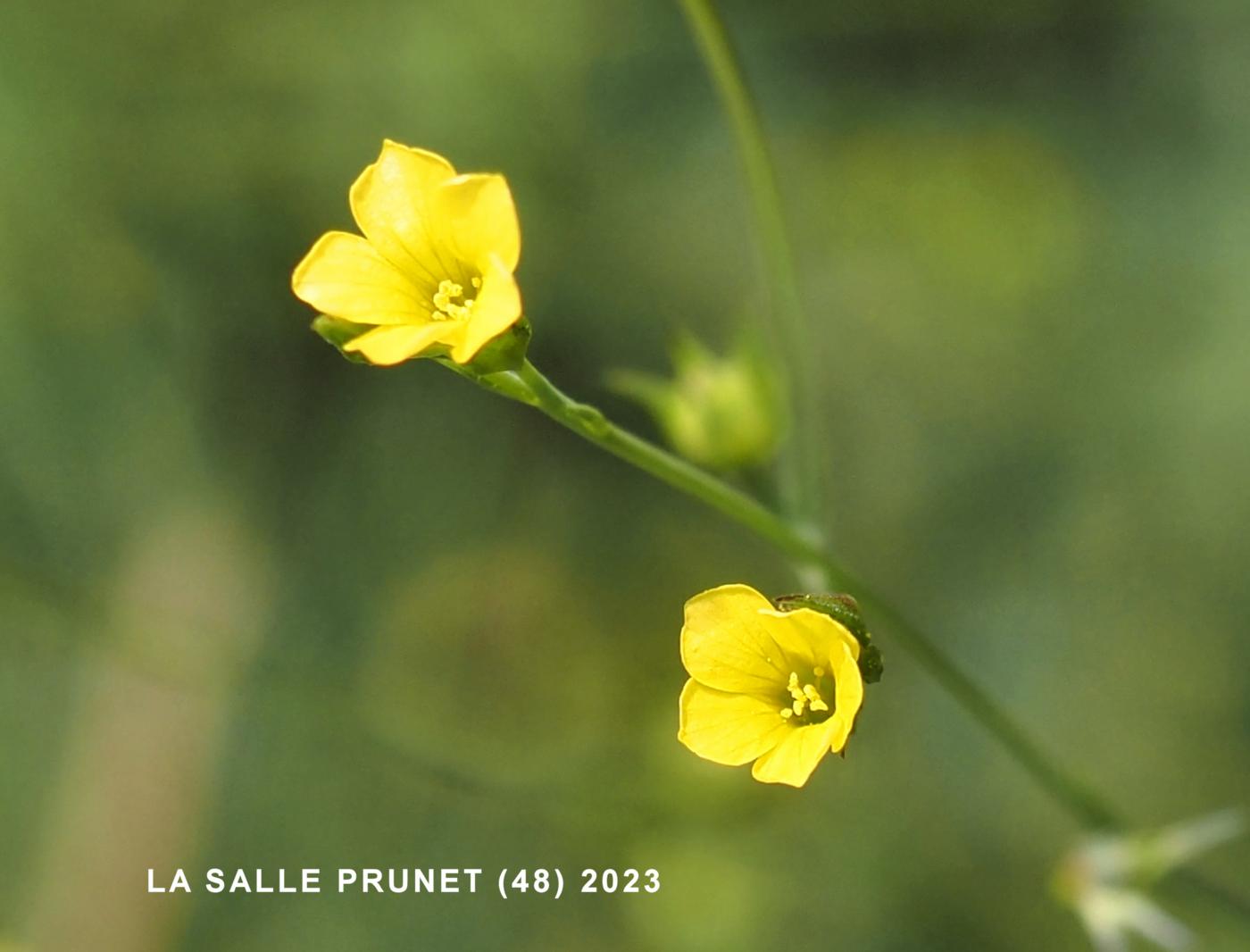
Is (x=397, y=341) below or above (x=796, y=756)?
above

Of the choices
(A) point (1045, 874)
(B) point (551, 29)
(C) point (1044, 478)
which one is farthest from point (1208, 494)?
(B) point (551, 29)

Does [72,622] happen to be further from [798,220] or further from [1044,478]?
[1044,478]

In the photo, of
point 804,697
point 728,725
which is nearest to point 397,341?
point 728,725

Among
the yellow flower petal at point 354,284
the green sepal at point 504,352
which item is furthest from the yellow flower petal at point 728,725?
the yellow flower petal at point 354,284

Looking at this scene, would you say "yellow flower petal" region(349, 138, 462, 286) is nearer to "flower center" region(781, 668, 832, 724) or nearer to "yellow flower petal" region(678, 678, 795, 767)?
"yellow flower petal" region(678, 678, 795, 767)

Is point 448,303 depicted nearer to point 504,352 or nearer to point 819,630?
point 504,352
